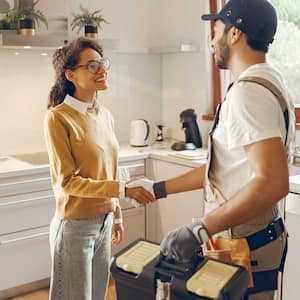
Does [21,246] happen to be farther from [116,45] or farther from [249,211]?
[249,211]

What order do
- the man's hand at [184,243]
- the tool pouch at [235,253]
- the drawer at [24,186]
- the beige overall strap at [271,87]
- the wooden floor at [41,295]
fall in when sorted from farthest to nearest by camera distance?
the wooden floor at [41,295], the drawer at [24,186], the tool pouch at [235,253], the beige overall strap at [271,87], the man's hand at [184,243]

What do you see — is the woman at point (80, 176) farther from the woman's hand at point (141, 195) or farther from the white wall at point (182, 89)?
the white wall at point (182, 89)

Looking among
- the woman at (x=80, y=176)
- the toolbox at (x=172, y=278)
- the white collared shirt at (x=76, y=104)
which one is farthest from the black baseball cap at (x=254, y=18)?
the white collared shirt at (x=76, y=104)

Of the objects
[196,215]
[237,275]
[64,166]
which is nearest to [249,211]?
[237,275]

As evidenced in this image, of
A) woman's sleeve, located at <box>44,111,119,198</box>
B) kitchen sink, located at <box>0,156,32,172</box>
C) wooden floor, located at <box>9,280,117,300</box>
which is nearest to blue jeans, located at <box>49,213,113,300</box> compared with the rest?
woman's sleeve, located at <box>44,111,119,198</box>

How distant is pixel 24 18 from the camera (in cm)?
294

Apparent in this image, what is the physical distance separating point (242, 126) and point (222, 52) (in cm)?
30

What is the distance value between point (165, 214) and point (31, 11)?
1.59 m

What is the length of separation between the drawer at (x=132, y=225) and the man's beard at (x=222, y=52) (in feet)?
6.40

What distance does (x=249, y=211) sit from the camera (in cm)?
124

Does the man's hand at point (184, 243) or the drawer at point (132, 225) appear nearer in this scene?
the man's hand at point (184, 243)

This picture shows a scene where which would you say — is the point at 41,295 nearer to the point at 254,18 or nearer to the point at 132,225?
the point at 132,225

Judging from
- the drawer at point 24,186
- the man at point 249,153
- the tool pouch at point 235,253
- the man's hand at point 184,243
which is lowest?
the drawer at point 24,186

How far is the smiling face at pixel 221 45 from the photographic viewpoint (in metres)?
Result: 1.44
